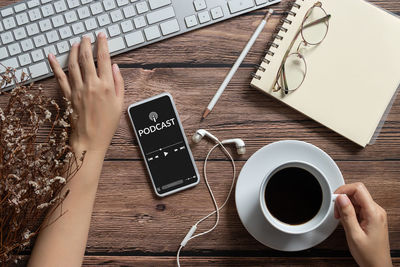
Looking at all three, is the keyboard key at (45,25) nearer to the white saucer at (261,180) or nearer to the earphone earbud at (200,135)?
the earphone earbud at (200,135)

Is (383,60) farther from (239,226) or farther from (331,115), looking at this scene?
(239,226)

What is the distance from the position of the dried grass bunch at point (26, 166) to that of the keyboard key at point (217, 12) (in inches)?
14.4

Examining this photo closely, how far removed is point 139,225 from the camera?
3.11 ft

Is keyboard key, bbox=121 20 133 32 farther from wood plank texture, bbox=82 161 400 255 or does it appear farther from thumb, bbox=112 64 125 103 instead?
wood plank texture, bbox=82 161 400 255

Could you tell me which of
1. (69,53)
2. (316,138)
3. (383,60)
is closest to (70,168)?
(69,53)

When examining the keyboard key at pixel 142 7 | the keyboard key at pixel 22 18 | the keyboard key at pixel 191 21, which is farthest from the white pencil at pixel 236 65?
the keyboard key at pixel 22 18

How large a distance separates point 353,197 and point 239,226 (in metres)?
0.25

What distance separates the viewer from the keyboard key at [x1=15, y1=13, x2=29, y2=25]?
2.99ft

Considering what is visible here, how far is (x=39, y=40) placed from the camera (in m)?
0.91

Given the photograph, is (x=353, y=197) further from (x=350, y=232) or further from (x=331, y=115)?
(x=331, y=115)

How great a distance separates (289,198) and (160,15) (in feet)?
1.55

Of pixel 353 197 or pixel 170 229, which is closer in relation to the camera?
pixel 353 197

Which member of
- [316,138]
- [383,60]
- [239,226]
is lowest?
[239,226]

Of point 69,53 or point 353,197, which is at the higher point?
point 69,53
